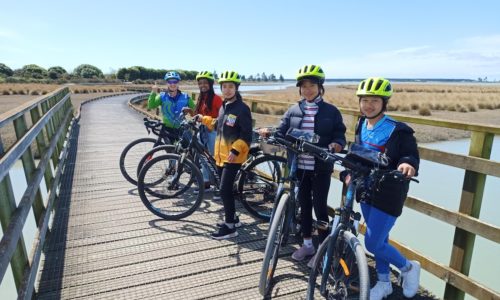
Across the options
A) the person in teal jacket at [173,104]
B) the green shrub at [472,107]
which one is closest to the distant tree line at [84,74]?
the green shrub at [472,107]

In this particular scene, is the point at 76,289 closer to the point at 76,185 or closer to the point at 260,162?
the point at 260,162

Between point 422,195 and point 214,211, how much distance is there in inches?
268

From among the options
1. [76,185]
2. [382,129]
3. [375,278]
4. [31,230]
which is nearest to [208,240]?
[375,278]

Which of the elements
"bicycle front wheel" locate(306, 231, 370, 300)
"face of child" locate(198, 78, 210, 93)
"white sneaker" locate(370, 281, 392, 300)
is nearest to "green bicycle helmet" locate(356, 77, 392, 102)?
"bicycle front wheel" locate(306, 231, 370, 300)

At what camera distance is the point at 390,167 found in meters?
2.57

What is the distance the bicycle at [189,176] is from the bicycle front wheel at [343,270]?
181 cm

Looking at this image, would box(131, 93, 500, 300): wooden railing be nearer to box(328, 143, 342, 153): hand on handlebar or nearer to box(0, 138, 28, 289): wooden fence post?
box(328, 143, 342, 153): hand on handlebar

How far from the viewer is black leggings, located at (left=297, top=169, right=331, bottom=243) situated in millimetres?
3252

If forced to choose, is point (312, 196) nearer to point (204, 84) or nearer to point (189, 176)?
point (189, 176)

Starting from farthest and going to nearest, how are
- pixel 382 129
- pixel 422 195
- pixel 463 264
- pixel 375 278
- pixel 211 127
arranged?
1. pixel 422 195
2. pixel 211 127
3. pixel 375 278
4. pixel 463 264
5. pixel 382 129

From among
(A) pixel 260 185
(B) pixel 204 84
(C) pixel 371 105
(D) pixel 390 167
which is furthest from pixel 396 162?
(B) pixel 204 84

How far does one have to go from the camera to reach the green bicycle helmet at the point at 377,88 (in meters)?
2.60

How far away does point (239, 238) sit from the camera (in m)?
3.92

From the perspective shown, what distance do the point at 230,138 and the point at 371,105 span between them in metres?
1.60
